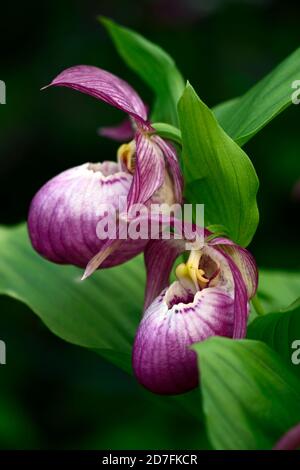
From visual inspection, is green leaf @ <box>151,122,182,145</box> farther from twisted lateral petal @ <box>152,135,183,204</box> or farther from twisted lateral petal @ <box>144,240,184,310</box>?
twisted lateral petal @ <box>144,240,184,310</box>

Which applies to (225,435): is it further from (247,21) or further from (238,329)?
(247,21)

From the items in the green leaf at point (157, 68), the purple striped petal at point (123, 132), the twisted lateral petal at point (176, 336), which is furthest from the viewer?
the purple striped petal at point (123, 132)

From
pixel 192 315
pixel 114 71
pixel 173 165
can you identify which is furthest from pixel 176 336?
pixel 114 71

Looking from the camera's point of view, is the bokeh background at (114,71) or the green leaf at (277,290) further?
the bokeh background at (114,71)

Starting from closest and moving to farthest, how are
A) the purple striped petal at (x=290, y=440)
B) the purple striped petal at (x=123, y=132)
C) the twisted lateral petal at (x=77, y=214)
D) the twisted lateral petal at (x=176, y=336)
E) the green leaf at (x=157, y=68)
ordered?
the purple striped petal at (x=290, y=440) < the twisted lateral petal at (x=176, y=336) < the twisted lateral petal at (x=77, y=214) < the green leaf at (x=157, y=68) < the purple striped petal at (x=123, y=132)
